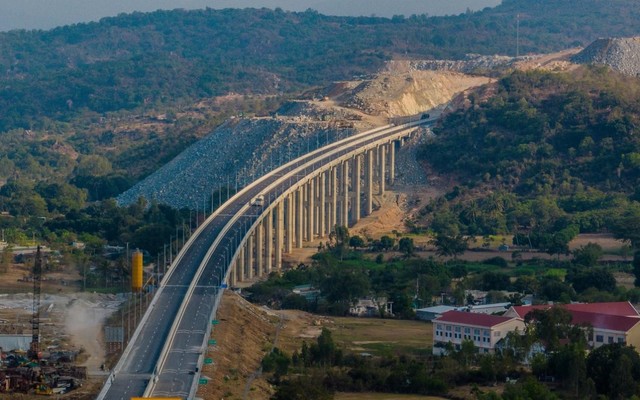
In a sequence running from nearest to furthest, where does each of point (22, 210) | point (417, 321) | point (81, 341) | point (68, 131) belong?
point (81, 341) < point (417, 321) < point (22, 210) < point (68, 131)

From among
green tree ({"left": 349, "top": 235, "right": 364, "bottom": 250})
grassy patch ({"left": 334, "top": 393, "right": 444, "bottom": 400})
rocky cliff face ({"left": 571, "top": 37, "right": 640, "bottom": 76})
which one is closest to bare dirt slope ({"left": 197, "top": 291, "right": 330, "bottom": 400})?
grassy patch ({"left": 334, "top": 393, "right": 444, "bottom": 400})

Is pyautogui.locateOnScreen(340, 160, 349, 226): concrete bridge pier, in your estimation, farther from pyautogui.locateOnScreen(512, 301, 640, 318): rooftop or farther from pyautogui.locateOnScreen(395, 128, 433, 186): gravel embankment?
pyautogui.locateOnScreen(512, 301, 640, 318): rooftop

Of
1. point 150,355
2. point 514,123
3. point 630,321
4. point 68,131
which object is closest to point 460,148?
point 514,123

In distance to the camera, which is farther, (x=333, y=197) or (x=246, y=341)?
(x=333, y=197)

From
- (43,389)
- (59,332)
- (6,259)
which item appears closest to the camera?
(43,389)

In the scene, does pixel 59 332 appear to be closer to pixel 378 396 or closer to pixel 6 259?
pixel 378 396

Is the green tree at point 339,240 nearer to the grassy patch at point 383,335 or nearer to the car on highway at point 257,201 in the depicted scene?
the car on highway at point 257,201

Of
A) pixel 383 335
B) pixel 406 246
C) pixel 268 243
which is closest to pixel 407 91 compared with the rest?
pixel 406 246

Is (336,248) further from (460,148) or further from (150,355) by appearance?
(150,355)

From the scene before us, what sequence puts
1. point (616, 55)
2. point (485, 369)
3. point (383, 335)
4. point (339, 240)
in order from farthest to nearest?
point (616, 55), point (339, 240), point (383, 335), point (485, 369)
